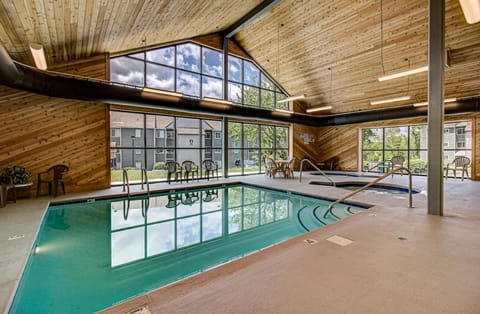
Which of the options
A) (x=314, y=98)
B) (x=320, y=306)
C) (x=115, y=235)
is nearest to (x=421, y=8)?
(x=314, y=98)

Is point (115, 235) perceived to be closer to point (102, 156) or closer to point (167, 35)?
point (102, 156)

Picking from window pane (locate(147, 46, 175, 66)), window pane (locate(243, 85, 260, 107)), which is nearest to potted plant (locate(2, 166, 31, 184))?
window pane (locate(147, 46, 175, 66))

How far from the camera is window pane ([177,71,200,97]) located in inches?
360

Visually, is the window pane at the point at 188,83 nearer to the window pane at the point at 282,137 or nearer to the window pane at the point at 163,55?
the window pane at the point at 163,55

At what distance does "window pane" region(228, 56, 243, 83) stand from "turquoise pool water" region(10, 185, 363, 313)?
6072 millimetres

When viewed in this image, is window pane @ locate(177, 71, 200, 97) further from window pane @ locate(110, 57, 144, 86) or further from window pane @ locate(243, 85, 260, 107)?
window pane @ locate(243, 85, 260, 107)

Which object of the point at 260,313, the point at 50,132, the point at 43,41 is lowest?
the point at 260,313

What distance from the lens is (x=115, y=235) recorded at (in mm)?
4102

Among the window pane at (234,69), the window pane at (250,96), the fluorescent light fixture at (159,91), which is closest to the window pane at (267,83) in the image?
the window pane at (250,96)

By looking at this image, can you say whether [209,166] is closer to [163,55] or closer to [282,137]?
[163,55]

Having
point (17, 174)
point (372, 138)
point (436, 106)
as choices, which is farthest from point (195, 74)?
point (372, 138)

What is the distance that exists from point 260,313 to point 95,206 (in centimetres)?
553

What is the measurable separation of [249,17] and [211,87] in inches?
120

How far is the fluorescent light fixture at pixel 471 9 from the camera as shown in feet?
8.57
